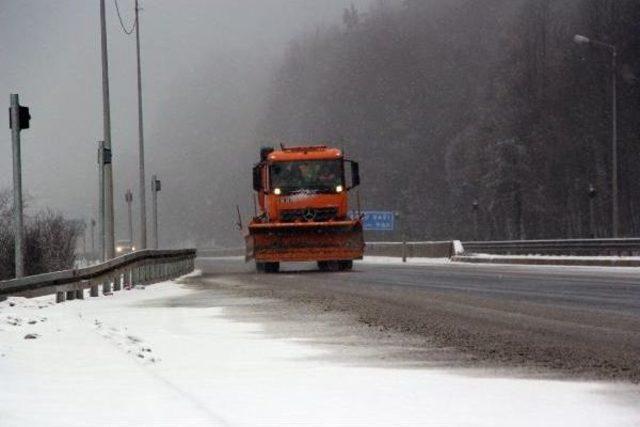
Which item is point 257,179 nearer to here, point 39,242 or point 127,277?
point 127,277

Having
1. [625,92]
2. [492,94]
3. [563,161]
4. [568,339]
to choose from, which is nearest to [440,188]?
[492,94]

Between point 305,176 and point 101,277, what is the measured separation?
11674 mm

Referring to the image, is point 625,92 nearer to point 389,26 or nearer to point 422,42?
point 422,42

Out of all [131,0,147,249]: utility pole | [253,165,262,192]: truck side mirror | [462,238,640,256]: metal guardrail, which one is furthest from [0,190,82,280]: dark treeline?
[462,238,640,256]: metal guardrail

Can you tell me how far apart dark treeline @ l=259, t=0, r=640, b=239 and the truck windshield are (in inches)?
637

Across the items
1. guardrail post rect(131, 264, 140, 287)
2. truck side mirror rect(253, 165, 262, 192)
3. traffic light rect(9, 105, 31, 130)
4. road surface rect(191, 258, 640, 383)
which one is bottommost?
road surface rect(191, 258, 640, 383)

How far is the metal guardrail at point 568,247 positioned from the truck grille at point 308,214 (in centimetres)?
974

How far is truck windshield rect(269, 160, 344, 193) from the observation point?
29.5 meters

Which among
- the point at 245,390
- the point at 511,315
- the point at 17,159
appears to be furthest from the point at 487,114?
the point at 245,390

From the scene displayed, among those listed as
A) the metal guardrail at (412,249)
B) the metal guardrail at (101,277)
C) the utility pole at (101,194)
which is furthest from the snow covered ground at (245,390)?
the metal guardrail at (412,249)

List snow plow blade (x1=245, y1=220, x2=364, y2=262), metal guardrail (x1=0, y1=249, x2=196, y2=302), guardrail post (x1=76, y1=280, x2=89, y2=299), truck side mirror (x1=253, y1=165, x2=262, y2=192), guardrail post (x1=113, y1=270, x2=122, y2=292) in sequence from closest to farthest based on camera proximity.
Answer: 1. metal guardrail (x1=0, y1=249, x2=196, y2=302)
2. guardrail post (x1=76, y1=280, x2=89, y2=299)
3. guardrail post (x1=113, y1=270, x2=122, y2=292)
4. truck side mirror (x1=253, y1=165, x2=262, y2=192)
5. snow plow blade (x1=245, y1=220, x2=364, y2=262)

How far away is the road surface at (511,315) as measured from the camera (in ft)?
27.5

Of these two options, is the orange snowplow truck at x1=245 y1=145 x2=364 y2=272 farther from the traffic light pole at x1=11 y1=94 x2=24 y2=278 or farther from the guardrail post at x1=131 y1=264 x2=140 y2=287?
the traffic light pole at x1=11 y1=94 x2=24 y2=278

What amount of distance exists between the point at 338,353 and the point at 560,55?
72.9m
